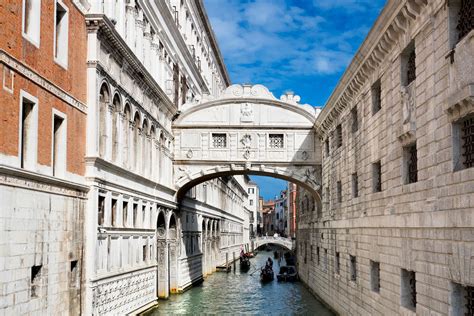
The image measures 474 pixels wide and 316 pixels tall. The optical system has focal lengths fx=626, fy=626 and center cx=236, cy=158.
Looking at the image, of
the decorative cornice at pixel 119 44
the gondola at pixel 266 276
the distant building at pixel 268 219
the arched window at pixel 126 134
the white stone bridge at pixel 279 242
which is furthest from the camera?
the distant building at pixel 268 219

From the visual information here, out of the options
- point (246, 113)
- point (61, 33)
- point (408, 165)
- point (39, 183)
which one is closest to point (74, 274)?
point (39, 183)

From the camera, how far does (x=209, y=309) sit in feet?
80.1

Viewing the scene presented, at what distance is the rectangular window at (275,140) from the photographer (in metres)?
26.4

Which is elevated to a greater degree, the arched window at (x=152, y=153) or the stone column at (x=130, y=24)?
the stone column at (x=130, y=24)

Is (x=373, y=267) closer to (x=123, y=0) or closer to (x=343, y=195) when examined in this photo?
(x=343, y=195)

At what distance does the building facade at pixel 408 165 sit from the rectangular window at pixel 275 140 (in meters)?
5.73

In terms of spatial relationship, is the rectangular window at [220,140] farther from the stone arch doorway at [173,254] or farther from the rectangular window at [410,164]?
the rectangular window at [410,164]

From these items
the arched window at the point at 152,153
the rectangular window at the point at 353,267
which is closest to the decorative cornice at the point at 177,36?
the arched window at the point at 152,153

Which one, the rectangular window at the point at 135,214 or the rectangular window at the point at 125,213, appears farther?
the rectangular window at the point at 135,214

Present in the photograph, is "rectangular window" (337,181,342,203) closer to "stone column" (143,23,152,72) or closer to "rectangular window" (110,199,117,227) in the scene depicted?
"rectangular window" (110,199,117,227)

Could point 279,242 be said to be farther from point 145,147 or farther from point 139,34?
point 139,34

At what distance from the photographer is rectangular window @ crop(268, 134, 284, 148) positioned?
86.6 ft

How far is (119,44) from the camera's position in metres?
17.6

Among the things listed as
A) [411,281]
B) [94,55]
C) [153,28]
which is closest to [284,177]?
[153,28]
